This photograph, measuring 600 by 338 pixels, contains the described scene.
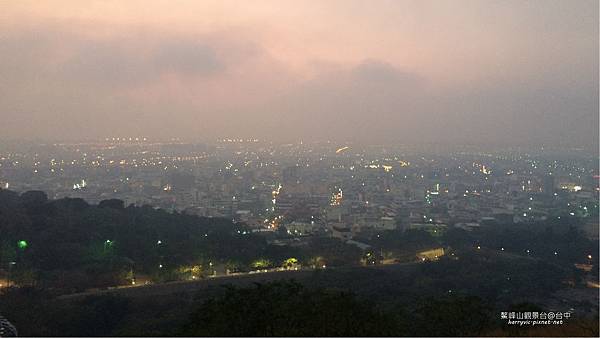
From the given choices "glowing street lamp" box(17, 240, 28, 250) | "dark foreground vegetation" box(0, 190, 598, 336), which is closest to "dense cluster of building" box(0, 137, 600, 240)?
"dark foreground vegetation" box(0, 190, 598, 336)

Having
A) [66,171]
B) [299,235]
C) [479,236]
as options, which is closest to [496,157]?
[479,236]

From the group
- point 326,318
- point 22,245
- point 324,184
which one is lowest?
point 324,184

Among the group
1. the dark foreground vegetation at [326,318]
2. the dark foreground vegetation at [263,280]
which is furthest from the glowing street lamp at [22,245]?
the dark foreground vegetation at [326,318]

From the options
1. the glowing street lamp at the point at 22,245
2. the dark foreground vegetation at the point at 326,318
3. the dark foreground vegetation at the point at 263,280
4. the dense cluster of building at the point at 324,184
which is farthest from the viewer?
the dense cluster of building at the point at 324,184

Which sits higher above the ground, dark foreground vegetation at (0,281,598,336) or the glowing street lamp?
dark foreground vegetation at (0,281,598,336)

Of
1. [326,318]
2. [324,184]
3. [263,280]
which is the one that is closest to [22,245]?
[263,280]

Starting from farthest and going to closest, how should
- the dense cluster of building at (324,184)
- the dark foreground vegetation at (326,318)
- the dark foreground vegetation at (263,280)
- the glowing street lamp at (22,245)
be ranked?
1. the dense cluster of building at (324,184)
2. the glowing street lamp at (22,245)
3. the dark foreground vegetation at (263,280)
4. the dark foreground vegetation at (326,318)

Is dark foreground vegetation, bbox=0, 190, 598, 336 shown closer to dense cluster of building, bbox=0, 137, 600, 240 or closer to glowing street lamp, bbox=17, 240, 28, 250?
glowing street lamp, bbox=17, 240, 28, 250

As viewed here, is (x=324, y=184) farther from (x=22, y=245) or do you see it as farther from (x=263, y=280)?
(x=22, y=245)

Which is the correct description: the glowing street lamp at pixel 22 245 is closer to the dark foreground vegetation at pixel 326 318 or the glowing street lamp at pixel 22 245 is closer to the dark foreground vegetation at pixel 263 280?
the dark foreground vegetation at pixel 263 280

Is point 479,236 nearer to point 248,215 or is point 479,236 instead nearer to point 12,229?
point 248,215

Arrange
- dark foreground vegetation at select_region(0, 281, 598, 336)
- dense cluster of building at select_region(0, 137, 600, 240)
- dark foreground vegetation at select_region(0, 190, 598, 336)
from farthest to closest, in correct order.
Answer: dense cluster of building at select_region(0, 137, 600, 240)
dark foreground vegetation at select_region(0, 190, 598, 336)
dark foreground vegetation at select_region(0, 281, 598, 336)
